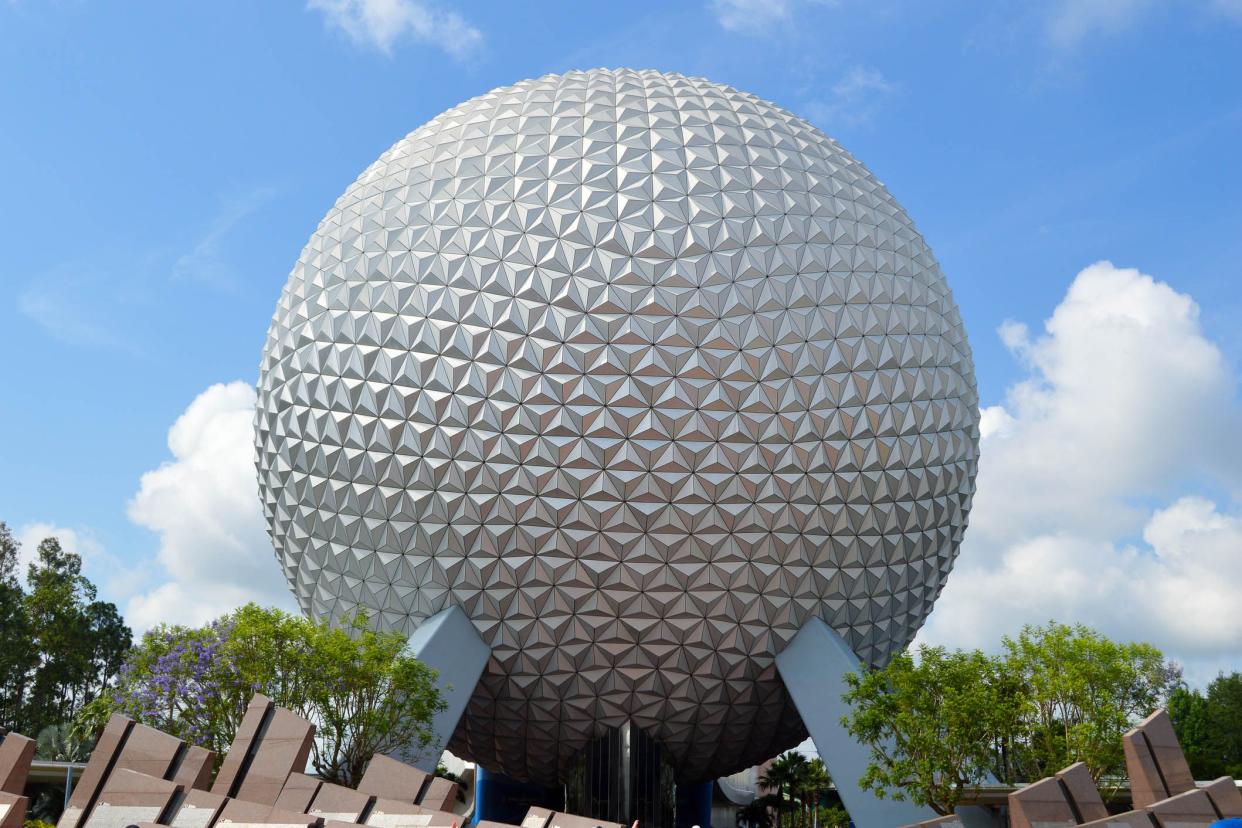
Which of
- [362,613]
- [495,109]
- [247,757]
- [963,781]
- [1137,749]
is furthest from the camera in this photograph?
[495,109]

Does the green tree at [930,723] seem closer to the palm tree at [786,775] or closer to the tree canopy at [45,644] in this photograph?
the palm tree at [786,775]

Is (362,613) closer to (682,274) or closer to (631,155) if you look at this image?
(682,274)

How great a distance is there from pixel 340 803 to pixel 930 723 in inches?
476

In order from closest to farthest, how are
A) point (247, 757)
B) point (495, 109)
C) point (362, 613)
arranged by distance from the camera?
point (247, 757) < point (362, 613) < point (495, 109)

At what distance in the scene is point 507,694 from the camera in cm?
2442

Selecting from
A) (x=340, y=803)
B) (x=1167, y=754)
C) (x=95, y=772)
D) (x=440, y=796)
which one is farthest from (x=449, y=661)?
(x=1167, y=754)

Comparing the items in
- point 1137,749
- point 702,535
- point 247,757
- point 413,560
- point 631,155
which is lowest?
point 247,757

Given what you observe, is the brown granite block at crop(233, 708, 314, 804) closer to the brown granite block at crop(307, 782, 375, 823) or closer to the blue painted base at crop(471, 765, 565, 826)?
the brown granite block at crop(307, 782, 375, 823)

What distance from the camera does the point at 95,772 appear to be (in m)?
15.3

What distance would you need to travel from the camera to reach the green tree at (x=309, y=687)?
22.2m

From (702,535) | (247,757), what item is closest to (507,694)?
(702,535)

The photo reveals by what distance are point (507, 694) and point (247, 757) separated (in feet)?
29.8

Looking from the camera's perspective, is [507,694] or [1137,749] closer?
[1137,749]

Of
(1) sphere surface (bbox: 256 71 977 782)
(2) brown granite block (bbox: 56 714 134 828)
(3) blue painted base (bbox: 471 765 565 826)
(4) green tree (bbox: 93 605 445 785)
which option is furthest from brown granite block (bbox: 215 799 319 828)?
(3) blue painted base (bbox: 471 765 565 826)
